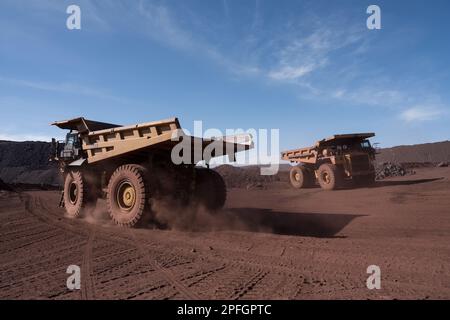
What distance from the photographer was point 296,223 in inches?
338

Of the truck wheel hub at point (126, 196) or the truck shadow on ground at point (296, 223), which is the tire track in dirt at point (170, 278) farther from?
the truck shadow on ground at point (296, 223)

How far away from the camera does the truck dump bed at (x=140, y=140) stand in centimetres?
707

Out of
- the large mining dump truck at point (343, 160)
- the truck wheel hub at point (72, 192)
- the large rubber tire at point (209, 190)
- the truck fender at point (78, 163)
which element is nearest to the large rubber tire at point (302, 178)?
the large mining dump truck at point (343, 160)

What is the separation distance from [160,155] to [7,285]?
4815 millimetres

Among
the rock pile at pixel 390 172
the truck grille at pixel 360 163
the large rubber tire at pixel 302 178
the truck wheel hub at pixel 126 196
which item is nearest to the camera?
the truck wheel hub at pixel 126 196

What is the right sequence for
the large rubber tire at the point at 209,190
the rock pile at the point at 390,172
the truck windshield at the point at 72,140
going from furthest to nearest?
the rock pile at the point at 390,172, the truck windshield at the point at 72,140, the large rubber tire at the point at 209,190

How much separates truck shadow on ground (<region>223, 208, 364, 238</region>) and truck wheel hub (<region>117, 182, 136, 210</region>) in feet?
7.83

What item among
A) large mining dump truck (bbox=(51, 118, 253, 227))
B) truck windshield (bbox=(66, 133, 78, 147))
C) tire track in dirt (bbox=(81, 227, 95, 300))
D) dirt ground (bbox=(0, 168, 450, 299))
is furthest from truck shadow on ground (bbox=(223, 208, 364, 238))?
truck windshield (bbox=(66, 133, 78, 147))

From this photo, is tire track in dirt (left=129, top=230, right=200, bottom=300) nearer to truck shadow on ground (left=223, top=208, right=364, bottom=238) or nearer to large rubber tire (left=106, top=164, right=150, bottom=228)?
large rubber tire (left=106, top=164, right=150, bottom=228)

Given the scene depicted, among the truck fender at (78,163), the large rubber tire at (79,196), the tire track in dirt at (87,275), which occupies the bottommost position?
the tire track in dirt at (87,275)

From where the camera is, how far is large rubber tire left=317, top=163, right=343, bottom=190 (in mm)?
16875

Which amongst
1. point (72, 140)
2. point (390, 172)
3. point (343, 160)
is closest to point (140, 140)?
point (72, 140)
